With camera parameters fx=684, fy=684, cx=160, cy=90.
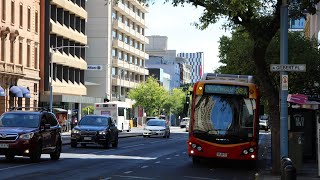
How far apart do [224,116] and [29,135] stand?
6.56 m

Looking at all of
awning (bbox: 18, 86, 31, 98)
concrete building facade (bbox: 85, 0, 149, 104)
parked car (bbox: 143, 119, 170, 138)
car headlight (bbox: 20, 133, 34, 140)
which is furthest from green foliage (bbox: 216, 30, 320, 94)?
concrete building facade (bbox: 85, 0, 149, 104)

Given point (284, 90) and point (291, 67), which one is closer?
point (291, 67)

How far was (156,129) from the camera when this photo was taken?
2237 inches

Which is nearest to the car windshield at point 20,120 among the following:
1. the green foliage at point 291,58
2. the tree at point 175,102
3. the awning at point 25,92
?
the green foliage at point 291,58

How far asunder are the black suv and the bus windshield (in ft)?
16.8

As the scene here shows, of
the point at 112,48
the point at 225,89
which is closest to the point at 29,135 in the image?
the point at 225,89

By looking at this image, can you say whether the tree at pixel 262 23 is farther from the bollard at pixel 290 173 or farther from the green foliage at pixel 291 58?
the green foliage at pixel 291 58

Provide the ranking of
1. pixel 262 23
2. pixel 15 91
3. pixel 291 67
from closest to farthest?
1. pixel 291 67
2. pixel 262 23
3. pixel 15 91

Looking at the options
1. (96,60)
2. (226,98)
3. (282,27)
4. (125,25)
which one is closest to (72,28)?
(96,60)

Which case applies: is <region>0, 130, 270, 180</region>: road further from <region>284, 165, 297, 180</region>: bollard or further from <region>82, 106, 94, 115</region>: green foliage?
<region>82, 106, 94, 115</region>: green foliage

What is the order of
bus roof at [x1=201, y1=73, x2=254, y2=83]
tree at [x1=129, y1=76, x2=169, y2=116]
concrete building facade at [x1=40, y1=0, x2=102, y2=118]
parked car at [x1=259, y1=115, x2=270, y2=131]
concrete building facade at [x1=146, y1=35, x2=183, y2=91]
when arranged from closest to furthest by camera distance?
bus roof at [x1=201, y1=73, x2=254, y2=83] → concrete building facade at [x1=40, y1=0, x2=102, y2=118] → parked car at [x1=259, y1=115, x2=270, y2=131] → tree at [x1=129, y1=76, x2=169, y2=116] → concrete building facade at [x1=146, y1=35, x2=183, y2=91]

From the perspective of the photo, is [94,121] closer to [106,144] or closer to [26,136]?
[106,144]

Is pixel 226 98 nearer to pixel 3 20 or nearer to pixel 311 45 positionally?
pixel 311 45

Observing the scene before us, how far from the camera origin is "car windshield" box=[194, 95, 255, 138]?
2309 centimetres
